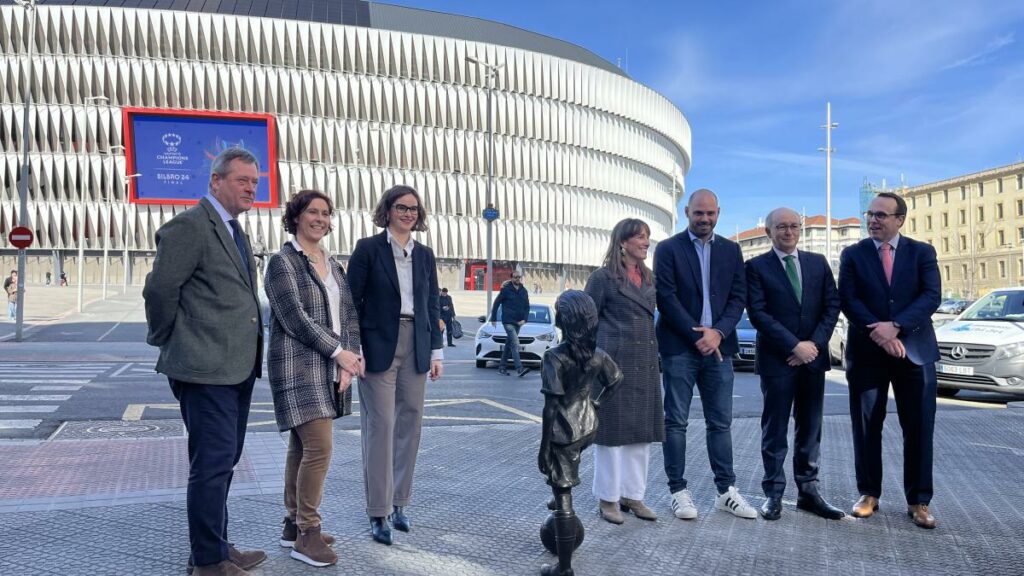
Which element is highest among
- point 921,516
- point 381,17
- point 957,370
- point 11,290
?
point 381,17

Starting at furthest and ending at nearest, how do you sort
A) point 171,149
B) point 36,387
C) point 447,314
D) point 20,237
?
point 171,149
point 447,314
point 20,237
point 36,387

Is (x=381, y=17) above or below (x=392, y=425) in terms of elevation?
above

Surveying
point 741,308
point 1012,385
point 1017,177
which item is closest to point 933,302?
point 741,308

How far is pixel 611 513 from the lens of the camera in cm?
480

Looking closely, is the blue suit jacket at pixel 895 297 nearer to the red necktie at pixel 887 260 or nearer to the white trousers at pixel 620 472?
the red necktie at pixel 887 260

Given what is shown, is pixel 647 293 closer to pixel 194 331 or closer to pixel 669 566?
pixel 669 566

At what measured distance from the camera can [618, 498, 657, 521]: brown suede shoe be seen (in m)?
4.85

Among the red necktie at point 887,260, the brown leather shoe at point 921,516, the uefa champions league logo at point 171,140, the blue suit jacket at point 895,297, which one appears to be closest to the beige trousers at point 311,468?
the blue suit jacket at point 895,297

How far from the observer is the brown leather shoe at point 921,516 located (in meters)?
4.74

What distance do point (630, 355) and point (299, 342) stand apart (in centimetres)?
204

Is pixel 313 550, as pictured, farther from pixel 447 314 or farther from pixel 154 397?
pixel 447 314

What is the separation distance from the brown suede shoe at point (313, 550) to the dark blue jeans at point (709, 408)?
88.2 inches

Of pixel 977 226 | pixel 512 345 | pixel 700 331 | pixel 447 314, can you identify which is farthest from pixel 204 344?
pixel 977 226

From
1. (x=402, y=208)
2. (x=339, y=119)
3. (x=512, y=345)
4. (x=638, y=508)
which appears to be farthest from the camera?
(x=339, y=119)
